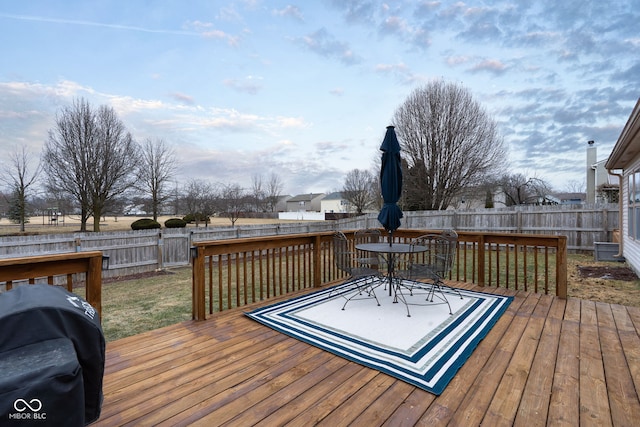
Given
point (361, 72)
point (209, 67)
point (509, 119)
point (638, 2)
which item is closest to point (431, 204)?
point (509, 119)

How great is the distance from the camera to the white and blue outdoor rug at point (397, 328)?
2365 millimetres

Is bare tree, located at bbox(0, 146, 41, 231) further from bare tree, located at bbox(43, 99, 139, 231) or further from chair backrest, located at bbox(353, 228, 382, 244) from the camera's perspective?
chair backrest, located at bbox(353, 228, 382, 244)

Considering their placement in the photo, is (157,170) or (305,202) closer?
(157,170)

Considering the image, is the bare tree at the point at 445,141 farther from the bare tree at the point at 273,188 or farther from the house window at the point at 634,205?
the bare tree at the point at 273,188

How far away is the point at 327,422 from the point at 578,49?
10.2 m

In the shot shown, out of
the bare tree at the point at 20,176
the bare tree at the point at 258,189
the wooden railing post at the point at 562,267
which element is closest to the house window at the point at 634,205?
the wooden railing post at the point at 562,267

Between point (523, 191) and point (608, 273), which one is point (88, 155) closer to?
point (608, 273)

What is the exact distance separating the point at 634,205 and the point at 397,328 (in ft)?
22.9

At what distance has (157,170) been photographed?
17734mm

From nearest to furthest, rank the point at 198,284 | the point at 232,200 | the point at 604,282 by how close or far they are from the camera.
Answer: the point at 198,284 < the point at 604,282 < the point at 232,200

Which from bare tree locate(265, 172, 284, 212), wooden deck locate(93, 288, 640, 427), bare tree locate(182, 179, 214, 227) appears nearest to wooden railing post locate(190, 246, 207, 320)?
wooden deck locate(93, 288, 640, 427)

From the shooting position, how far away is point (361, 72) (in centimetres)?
911

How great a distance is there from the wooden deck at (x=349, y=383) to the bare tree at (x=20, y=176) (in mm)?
15470

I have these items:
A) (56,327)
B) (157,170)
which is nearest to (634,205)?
(56,327)
